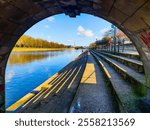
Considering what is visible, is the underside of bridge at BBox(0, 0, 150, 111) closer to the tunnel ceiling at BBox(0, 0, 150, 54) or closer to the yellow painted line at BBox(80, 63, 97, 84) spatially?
the tunnel ceiling at BBox(0, 0, 150, 54)

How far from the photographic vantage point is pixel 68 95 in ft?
33.5

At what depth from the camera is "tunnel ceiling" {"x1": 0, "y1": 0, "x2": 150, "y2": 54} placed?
14.3 feet

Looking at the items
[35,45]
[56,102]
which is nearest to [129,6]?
[56,102]

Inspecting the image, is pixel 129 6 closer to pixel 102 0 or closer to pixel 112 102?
pixel 102 0

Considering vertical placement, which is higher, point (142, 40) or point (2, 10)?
point (2, 10)

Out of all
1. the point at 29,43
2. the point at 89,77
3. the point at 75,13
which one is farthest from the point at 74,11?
the point at 29,43

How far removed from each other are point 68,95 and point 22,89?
972 cm

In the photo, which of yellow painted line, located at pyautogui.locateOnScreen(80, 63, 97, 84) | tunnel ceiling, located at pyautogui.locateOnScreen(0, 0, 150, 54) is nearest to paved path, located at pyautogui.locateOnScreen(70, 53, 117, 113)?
yellow painted line, located at pyautogui.locateOnScreen(80, 63, 97, 84)

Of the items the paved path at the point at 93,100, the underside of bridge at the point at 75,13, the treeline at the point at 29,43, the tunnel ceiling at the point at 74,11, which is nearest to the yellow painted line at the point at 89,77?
the paved path at the point at 93,100

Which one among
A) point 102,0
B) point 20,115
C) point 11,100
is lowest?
point 11,100

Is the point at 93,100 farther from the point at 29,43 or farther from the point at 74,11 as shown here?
the point at 29,43

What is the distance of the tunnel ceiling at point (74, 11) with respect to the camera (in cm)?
436

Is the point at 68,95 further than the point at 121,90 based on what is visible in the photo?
Yes

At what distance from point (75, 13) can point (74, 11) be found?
0.25 meters
